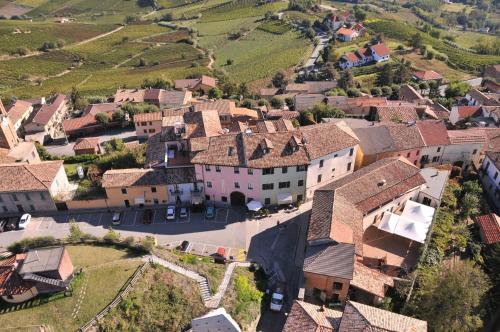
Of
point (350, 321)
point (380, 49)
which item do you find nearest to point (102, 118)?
point (350, 321)

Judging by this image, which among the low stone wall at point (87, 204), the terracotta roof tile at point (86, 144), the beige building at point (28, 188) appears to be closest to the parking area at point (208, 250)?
the low stone wall at point (87, 204)

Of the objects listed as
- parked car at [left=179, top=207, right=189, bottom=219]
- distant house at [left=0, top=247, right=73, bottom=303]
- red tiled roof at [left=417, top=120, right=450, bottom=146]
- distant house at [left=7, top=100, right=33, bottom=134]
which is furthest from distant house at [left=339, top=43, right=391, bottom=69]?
distant house at [left=0, top=247, right=73, bottom=303]

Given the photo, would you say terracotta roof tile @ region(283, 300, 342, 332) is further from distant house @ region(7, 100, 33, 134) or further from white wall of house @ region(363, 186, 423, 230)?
distant house @ region(7, 100, 33, 134)

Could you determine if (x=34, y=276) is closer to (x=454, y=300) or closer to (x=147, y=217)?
(x=147, y=217)

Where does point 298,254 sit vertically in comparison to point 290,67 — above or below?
above

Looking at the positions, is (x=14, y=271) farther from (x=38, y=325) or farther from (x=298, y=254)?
(x=298, y=254)

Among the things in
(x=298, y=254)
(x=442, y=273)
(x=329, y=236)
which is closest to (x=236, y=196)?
(x=298, y=254)
